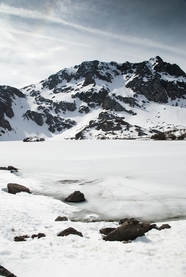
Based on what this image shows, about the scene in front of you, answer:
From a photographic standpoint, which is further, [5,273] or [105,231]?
[105,231]

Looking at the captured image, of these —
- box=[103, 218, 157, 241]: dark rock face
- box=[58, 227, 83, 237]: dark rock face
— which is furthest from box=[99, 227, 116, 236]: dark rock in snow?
box=[58, 227, 83, 237]: dark rock face

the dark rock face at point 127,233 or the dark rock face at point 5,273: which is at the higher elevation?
the dark rock face at point 5,273

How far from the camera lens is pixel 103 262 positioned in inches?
223

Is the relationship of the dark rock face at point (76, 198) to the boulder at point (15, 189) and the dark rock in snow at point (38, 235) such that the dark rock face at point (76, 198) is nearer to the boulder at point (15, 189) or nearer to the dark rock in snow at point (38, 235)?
the boulder at point (15, 189)

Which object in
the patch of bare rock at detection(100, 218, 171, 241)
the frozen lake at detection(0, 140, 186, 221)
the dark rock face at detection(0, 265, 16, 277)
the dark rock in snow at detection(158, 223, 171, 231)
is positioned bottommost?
the frozen lake at detection(0, 140, 186, 221)

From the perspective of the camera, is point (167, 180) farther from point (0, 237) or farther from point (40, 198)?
point (0, 237)

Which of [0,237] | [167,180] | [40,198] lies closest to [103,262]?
[0,237]

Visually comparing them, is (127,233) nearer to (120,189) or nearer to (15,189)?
(120,189)

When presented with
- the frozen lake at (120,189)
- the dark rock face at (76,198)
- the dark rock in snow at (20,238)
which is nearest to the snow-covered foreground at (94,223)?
the frozen lake at (120,189)

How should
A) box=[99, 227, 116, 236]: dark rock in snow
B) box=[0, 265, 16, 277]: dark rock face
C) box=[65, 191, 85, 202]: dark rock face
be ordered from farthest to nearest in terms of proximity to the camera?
box=[65, 191, 85, 202]: dark rock face
box=[99, 227, 116, 236]: dark rock in snow
box=[0, 265, 16, 277]: dark rock face

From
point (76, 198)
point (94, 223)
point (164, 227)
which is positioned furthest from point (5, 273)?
point (76, 198)

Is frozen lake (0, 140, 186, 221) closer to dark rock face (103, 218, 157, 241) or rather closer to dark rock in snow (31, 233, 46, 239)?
dark rock face (103, 218, 157, 241)

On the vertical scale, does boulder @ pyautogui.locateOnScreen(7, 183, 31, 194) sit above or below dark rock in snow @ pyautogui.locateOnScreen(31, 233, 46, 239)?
below

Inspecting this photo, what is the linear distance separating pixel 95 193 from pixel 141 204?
3.63 metres
